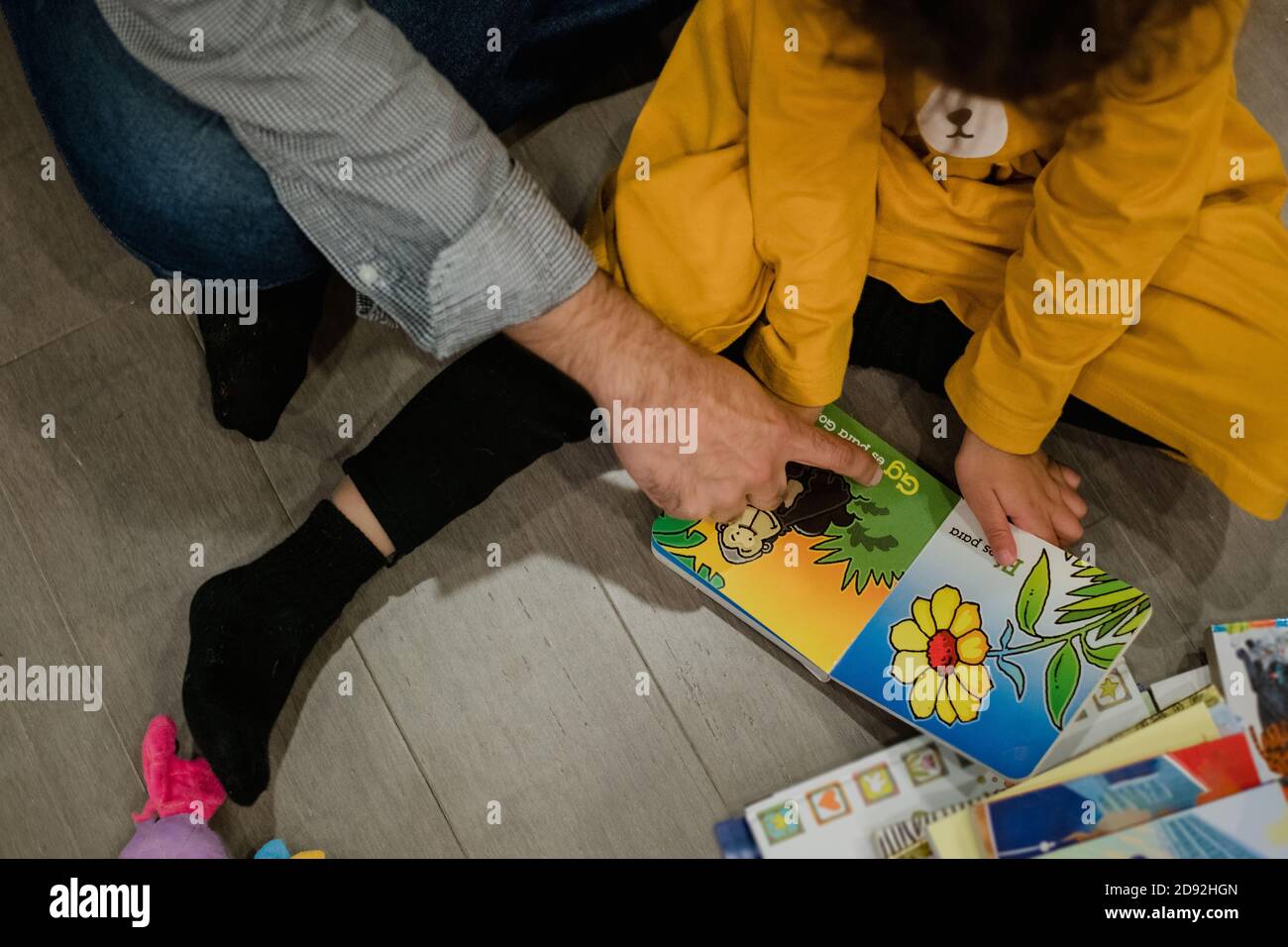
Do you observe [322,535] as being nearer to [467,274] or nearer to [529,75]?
[467,274]

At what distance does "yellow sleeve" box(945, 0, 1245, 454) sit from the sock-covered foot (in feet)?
1.74

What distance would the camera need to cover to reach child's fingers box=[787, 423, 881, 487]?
0.79 m

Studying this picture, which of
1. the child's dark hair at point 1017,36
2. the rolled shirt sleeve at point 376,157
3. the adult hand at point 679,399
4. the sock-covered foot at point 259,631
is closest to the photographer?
the child's dark hair at point 1017,36

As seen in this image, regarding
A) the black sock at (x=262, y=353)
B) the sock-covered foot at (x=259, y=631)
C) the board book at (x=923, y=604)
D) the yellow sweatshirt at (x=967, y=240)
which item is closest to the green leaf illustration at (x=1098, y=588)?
the board book at (x=923, y=604)

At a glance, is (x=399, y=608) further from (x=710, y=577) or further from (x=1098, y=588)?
(x=1098, y=588)

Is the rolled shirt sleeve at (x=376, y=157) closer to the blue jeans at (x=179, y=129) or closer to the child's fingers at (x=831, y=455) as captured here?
the blue jeans at (x=179, y=129)

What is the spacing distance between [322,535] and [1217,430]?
0.72 meters

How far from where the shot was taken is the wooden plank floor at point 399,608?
2.95 ft

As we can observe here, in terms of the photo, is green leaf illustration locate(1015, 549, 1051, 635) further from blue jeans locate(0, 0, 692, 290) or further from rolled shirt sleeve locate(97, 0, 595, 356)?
blue jeans locate(0, 0, 692, 290)

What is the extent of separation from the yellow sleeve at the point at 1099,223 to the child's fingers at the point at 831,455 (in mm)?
89

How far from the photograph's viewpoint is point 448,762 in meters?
0.91

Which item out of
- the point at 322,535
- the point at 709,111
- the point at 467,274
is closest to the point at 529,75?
the point at 709,111

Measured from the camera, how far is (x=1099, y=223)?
0.69m

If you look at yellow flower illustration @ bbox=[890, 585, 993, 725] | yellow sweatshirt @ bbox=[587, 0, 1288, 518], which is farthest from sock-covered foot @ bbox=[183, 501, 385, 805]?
yellow flower illustration @ bbox=[890, 585, 993, 725]
